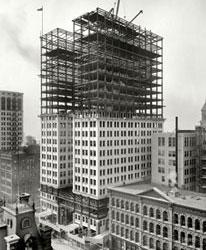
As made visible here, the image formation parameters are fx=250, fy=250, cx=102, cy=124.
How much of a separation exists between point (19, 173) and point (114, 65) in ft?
202

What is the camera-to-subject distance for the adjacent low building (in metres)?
45.2

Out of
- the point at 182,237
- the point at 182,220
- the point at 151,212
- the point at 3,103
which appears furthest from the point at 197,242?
the point at 3,103

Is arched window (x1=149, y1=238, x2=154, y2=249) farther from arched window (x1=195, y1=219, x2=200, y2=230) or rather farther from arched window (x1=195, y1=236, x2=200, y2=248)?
arched window (x1=195, y1=219, x2=200, y2=230)

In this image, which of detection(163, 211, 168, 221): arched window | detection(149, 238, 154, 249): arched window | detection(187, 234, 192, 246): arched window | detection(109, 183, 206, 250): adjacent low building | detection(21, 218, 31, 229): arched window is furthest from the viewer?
detection(149, 238, 154, 249): arched window

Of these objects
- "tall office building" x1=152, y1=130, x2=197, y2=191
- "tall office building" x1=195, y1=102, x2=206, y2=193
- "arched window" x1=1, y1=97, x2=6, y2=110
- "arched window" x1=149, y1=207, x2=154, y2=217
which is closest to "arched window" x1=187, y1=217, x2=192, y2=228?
"arched window" x1=149, y1=207, x2=154, y2=217

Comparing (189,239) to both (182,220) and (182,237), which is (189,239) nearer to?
(182,237)

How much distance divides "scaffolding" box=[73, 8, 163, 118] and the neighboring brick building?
4154 centimetres

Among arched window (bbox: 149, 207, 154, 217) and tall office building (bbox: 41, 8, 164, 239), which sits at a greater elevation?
tall office building (bbox: 41, 8, 164, 239)

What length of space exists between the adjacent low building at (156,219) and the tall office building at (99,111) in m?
10.6

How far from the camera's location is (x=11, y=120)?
123m

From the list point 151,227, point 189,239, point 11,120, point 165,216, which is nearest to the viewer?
point 189,239

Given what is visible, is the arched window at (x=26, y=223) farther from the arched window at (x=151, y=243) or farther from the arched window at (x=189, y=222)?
the arched window at (x=151, y=243)

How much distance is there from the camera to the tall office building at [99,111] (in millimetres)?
70375

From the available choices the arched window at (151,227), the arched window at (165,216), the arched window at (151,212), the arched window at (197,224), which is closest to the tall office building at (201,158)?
the arched window at (151,212)
